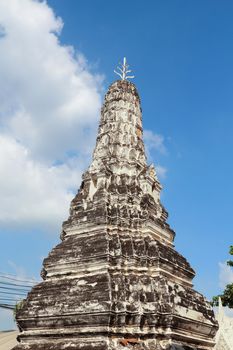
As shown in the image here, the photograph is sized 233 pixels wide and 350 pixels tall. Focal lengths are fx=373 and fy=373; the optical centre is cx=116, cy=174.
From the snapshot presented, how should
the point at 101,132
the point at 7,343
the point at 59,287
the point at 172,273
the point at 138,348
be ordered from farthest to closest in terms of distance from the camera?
1. the point at 7,343
2. the point at 101,132
3. the point at 172,273
4. the point at 59,287
5. the point at 138,348

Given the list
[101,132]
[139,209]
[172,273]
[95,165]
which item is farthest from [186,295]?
[101,132]

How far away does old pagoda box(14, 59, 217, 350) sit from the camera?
760cm

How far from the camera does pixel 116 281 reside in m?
8.08

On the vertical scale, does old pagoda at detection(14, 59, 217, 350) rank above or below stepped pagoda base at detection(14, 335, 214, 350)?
above

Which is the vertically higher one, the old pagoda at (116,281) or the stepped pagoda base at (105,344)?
the old pagoda at (116,281)

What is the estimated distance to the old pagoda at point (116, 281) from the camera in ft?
24.9

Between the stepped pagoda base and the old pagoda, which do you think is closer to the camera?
the stepped pagoda base

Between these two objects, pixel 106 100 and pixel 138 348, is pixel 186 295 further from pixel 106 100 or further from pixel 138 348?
pixel 106 100

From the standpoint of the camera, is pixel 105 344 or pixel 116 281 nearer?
pixel 105 344

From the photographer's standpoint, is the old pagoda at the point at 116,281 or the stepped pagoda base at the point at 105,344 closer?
the stepped pagoda base at the point at 105,344

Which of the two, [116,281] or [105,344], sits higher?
[116,281]

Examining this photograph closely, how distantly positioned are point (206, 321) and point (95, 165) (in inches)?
212

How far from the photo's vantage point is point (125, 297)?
25.6 feet

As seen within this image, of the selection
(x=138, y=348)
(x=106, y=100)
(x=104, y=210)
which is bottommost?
(x=138, y=348)
